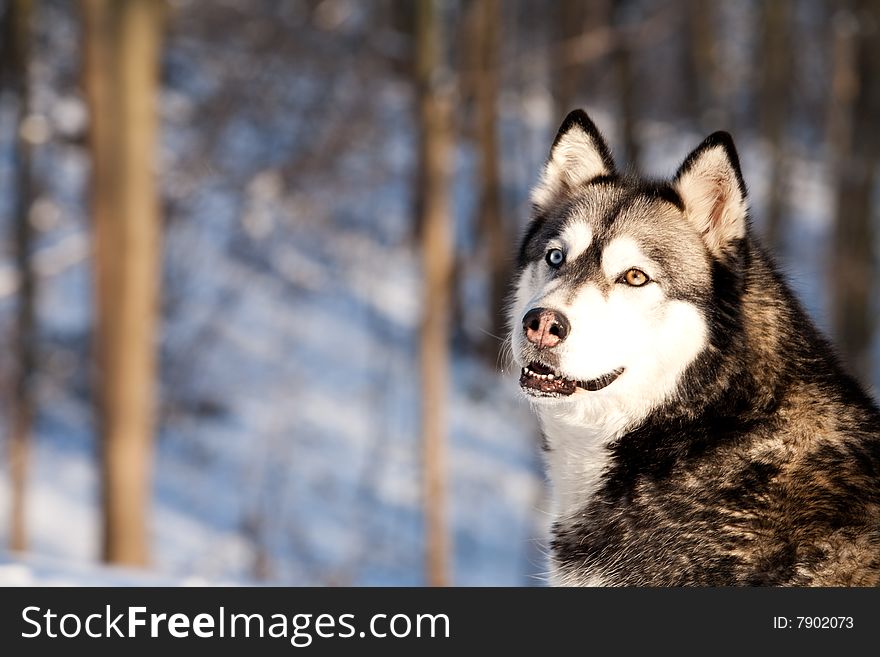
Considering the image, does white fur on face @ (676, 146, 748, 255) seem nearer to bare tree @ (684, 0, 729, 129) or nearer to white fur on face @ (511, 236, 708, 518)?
white fur on face @ (511, 236, 708, 518)

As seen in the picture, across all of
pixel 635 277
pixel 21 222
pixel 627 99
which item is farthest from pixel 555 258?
pixel 627 99

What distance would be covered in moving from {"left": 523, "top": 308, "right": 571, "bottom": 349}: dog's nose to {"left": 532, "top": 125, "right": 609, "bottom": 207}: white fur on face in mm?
937

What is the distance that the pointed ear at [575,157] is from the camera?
438cm

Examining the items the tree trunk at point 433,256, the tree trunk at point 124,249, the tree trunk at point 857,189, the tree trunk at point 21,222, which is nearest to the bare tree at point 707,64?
the tree trunk at point 857,189

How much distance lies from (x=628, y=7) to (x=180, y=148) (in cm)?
902

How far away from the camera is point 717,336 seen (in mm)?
3820

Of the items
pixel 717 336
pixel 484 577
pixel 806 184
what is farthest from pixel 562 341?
pixel 806 184

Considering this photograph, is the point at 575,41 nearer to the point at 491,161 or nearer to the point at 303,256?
the point at 491,161

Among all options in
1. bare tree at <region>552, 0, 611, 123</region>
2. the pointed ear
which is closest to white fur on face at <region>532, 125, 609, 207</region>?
the pointed ear

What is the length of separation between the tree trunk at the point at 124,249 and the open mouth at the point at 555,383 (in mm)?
7359

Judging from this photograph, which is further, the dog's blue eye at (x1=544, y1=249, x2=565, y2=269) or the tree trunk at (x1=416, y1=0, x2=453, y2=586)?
the tree trunk at (x1=416, y1=0, x2=453, y2=586)

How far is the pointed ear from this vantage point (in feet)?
14.4

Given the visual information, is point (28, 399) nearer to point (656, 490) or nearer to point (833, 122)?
point (656, 490)

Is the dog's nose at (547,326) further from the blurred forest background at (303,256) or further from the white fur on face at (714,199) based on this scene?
the blurred forest background at (303,256)
